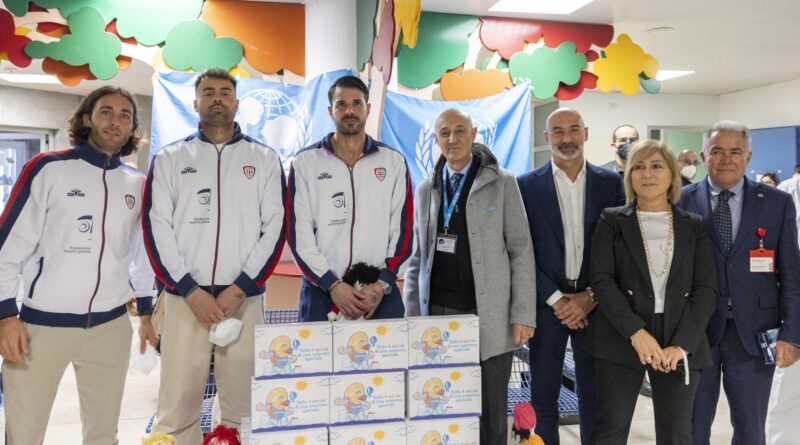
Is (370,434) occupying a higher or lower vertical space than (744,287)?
lower

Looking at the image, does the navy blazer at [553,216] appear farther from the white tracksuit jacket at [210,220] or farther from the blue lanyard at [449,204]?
the white tracksuit jacket at [210,220]

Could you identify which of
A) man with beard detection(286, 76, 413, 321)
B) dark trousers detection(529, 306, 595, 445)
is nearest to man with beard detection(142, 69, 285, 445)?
man with beard detection(286, 76, 413, 321)

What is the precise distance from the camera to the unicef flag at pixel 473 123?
4.21 meters

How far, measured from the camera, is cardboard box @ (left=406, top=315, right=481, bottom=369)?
206 cm

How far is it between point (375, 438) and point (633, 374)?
95 cm

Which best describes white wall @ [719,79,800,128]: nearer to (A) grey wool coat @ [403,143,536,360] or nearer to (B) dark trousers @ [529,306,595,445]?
(B) dark trousers @ [529,306,595,445]

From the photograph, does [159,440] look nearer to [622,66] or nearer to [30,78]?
[622,66]

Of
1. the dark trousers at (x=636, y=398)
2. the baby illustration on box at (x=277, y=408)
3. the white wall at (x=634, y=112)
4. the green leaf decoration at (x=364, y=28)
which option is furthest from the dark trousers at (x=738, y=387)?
the white wall at (x=634, y=112)

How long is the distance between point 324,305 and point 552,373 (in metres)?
0.98

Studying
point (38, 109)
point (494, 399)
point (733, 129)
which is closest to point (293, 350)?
point (494, 399)

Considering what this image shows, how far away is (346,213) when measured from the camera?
2.30m

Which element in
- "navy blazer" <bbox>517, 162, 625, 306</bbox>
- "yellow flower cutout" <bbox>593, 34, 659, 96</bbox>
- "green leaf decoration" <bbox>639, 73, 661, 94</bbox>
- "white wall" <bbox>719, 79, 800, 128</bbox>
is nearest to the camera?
"navy blazer" <bbox>517, 162, 625, 306</bbox>

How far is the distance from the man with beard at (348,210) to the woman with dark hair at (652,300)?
0.76m

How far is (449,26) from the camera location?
14.9 feet
